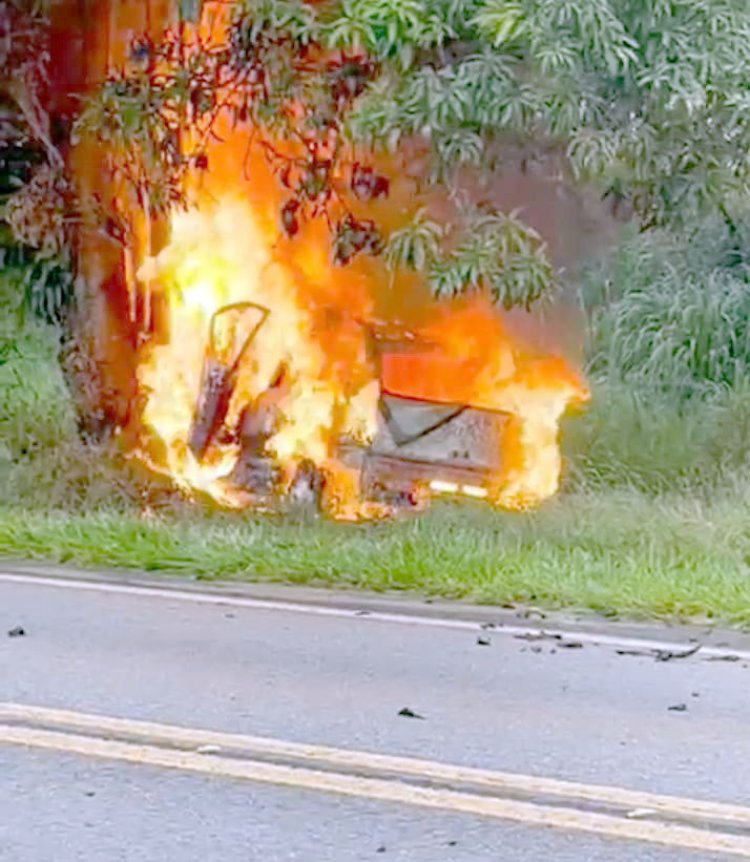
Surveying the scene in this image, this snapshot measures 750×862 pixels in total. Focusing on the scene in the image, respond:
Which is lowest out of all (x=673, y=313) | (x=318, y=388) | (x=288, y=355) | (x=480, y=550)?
(x=480, y=550)

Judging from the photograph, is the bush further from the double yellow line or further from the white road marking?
the double yellow line

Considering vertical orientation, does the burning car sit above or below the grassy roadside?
above

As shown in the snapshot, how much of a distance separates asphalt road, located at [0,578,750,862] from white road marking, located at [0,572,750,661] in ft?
0.17

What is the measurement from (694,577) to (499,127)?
2.86 meters

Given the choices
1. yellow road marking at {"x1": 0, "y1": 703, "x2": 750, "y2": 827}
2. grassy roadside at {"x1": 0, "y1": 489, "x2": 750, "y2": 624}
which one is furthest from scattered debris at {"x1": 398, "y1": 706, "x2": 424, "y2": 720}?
grassy roadside at {"x1": 0, "y1": 489, "x2": 750, "y2": 624}

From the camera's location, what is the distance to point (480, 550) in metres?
9.04

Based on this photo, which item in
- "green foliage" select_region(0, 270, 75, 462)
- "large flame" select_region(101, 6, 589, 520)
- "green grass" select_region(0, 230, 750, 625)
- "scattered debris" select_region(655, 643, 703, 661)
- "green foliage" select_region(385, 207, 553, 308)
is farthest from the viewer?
"green foliage" select_region(0, 270, 75, 462)

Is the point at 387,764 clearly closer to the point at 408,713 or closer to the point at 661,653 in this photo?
the point at 408,713

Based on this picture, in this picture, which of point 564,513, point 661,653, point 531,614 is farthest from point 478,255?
point 661,653

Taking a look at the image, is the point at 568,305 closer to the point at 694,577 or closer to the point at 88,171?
the point at 88,171

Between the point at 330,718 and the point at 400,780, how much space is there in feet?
2.58

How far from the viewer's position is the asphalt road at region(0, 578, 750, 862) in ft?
Result: 14.6

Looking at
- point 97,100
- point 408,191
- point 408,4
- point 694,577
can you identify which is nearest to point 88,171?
point 97,100

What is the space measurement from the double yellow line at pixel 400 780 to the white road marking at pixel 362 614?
7.03 ft
